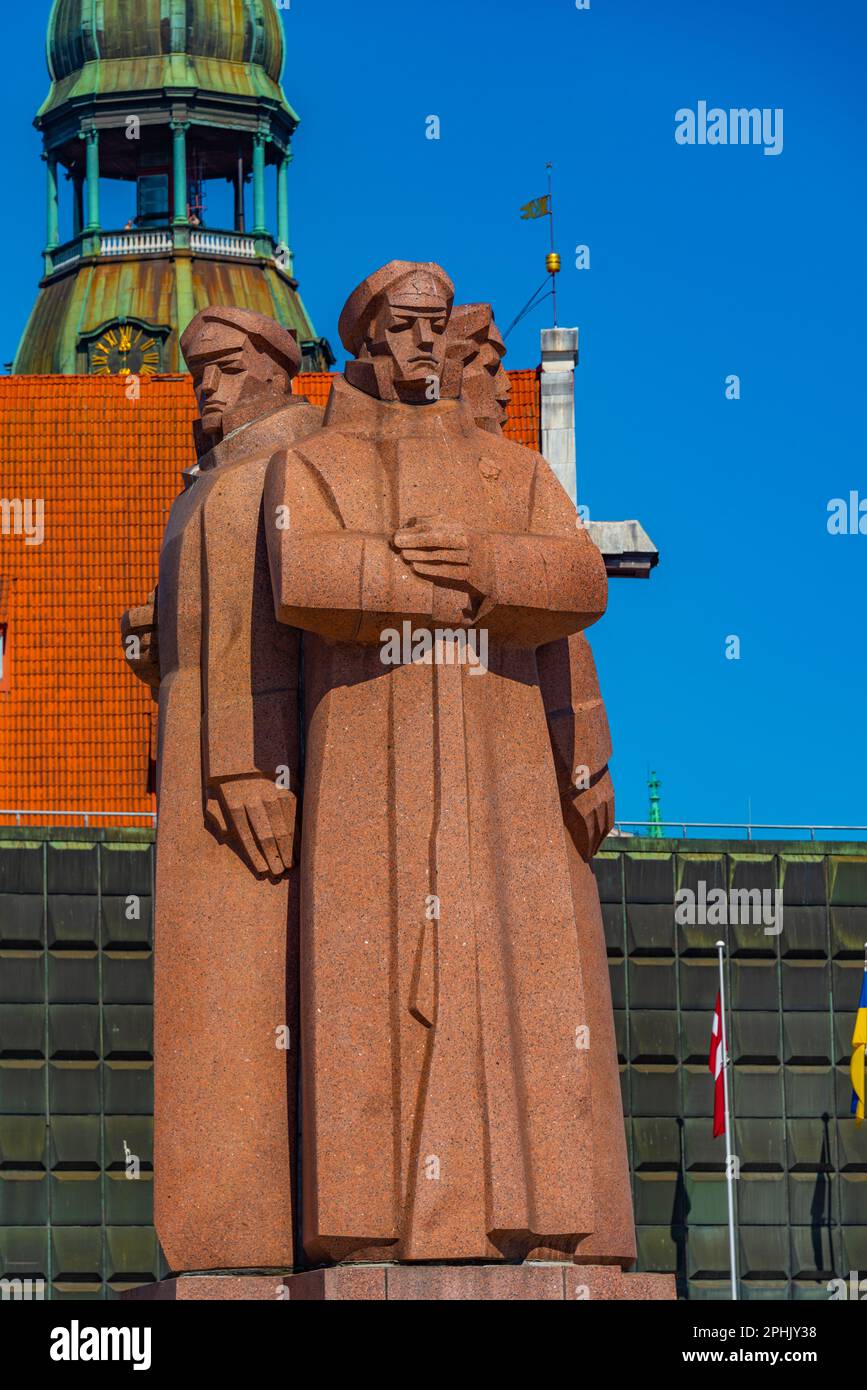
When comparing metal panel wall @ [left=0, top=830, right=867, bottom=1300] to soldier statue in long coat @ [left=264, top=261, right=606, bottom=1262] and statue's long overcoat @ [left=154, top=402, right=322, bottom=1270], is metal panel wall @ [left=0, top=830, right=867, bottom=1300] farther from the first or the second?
soldier statue in long coat @ [left=264, top=261, right=606, bottom=1262]

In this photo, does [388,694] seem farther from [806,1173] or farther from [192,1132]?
[806,1173]

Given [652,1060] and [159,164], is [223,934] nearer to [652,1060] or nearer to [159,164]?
[652,1060]

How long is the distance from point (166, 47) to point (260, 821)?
270 ft

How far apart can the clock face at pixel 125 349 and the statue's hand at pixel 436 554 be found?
260 feet

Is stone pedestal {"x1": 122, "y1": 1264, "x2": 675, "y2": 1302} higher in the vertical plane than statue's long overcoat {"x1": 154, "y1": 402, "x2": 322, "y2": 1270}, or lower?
lower

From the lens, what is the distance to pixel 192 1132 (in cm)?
1856

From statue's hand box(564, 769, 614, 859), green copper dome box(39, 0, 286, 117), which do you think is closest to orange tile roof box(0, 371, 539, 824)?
green copper dome box(39, 0, 286, 117)

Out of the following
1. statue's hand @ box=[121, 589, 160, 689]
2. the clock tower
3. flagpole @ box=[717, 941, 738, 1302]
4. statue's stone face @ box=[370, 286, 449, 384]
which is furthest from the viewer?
the clock tower

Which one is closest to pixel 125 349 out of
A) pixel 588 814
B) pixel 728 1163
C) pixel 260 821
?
pixel 728 1163

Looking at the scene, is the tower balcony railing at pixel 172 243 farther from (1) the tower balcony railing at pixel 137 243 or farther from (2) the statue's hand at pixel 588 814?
(2) the statue's hand at pixel 588 814

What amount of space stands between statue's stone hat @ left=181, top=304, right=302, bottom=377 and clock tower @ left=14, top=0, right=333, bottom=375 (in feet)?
247

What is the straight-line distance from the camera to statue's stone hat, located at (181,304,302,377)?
20.4 m
